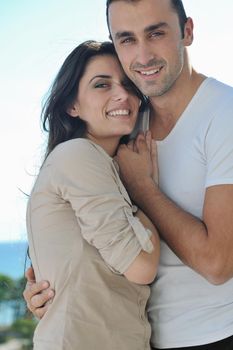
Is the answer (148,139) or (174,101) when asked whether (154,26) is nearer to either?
(174,101)

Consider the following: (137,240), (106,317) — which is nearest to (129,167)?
(137,240)

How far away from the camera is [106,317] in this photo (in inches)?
79.6

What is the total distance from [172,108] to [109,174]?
0.46 meters

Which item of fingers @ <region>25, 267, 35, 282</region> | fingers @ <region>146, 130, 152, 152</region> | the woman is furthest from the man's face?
fingers @ <region>25, 267, 35, 282</region>

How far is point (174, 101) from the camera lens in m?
2.38

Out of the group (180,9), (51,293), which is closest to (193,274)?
(51,293)

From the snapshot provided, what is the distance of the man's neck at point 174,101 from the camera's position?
2361 mm

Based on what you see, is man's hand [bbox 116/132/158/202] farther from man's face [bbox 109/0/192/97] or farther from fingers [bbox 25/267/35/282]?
fingers [bbox 25/267/35/282]

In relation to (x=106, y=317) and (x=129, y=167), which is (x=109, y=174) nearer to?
(x=129, y=167)

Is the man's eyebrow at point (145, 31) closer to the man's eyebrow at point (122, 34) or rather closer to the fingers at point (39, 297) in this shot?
the man's eyebrow at point (122, 34)

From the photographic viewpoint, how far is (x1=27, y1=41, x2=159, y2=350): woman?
1977 mm

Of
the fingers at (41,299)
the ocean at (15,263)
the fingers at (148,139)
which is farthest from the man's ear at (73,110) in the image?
the fingers at (41,299)

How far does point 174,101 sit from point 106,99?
0.79ft

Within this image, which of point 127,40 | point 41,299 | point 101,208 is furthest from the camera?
point 127,40
